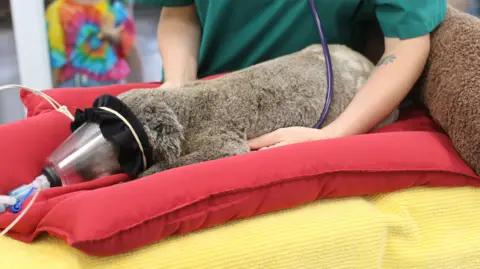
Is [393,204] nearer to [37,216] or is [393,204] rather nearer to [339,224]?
[339,224]

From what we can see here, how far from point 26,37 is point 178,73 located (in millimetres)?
872

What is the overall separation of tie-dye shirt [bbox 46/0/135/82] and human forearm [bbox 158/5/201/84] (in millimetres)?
706

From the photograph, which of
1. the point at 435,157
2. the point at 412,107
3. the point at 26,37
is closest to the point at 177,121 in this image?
the point at 435,157

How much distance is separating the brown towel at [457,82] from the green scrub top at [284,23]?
0.04m

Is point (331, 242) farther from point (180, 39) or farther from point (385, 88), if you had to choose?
point (180, 39)

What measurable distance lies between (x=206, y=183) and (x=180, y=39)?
51 cm

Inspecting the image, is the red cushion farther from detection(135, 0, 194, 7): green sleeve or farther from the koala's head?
detection(135, 0, 194, 7): green sleeve

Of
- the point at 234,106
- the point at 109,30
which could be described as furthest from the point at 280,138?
the point at 109,30

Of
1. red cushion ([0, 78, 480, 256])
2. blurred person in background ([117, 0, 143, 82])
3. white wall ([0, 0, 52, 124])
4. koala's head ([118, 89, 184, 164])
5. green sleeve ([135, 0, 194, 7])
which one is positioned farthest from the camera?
blurred person in background ([117, 0, 143, 82])

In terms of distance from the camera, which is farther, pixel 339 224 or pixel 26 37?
pixel 26 37

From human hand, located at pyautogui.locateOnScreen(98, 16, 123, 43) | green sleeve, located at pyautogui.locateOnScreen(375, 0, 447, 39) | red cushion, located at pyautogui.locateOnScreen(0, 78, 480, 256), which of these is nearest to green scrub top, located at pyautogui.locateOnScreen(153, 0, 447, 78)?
green sleeve, located at pyautogui.locateOnScreen(375, 0, 447, 39)

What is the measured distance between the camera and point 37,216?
60cm

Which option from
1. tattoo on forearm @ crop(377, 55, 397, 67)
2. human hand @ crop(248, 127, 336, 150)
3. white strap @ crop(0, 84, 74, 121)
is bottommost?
human hand @ crop(248, 127, 336, 150)

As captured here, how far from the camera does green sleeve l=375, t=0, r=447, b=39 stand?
0.87 m
